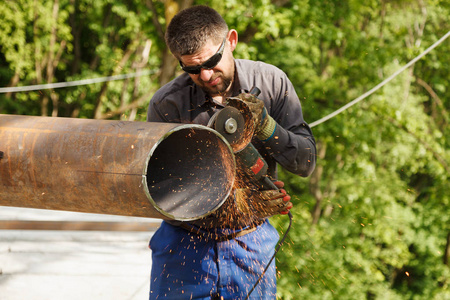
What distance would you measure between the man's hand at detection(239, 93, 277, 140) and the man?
47 mm

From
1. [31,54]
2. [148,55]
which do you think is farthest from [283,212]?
[31,54]

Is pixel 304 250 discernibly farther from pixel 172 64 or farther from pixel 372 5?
pixel 372 5

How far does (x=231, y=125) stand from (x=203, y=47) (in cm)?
55

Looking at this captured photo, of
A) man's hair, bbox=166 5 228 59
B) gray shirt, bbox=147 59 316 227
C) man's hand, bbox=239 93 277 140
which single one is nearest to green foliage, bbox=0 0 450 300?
gray shirt, bbox=147 59 316 227

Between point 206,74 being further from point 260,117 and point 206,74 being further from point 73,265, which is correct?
point 73,265

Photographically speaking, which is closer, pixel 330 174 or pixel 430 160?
pixel 430 160

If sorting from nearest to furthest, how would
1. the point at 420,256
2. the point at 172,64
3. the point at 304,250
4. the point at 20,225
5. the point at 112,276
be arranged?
the point at 112,276 → the point at 20,225 → the point at 172,64 → the point at 304,250 → the point at 420,256

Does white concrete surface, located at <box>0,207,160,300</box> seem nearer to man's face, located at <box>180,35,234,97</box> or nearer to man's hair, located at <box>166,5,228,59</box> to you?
man's face, located at <box>180,35,234,97</box>

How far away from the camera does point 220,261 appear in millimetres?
2154

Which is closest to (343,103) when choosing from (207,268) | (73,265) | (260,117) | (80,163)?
(73,265)

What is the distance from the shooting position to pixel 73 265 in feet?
11.6

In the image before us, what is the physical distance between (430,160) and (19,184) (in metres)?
9.21

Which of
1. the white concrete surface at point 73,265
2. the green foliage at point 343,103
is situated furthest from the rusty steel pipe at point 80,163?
the green foliage at point 343,103

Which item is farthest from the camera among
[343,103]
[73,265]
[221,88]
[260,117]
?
[343,103]
